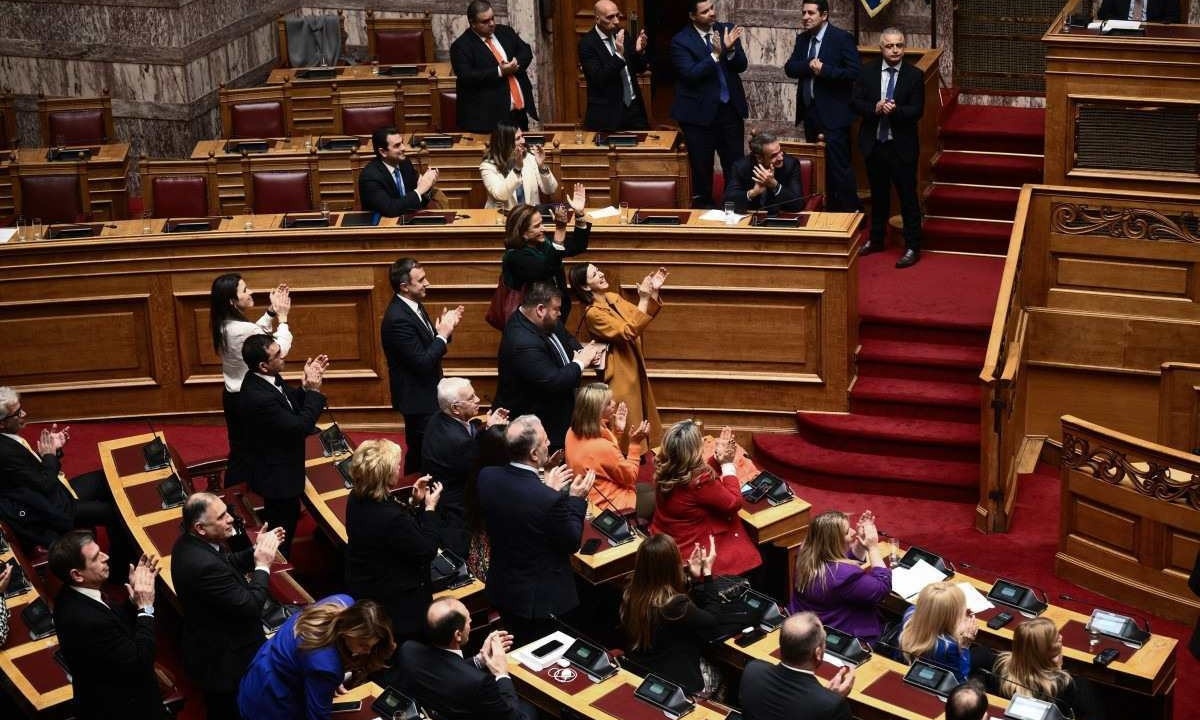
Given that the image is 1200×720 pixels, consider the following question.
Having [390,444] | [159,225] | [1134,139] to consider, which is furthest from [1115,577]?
[159,225]

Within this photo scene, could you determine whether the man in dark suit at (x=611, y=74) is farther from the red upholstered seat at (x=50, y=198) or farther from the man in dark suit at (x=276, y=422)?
the man in dark suit at (x=276, y=422)

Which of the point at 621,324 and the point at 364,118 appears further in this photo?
the point at 364,118

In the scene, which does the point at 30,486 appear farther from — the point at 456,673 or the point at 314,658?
the point at 456,673

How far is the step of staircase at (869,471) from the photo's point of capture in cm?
905

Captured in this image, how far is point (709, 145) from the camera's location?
35.3 feet

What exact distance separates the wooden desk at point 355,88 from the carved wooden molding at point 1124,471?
618 cm

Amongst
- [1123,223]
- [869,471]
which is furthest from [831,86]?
[869,471]

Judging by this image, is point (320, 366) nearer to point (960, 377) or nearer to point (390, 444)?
point (390, 444)

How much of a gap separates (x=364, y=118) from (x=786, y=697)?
7.85 m

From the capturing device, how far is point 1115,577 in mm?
8086

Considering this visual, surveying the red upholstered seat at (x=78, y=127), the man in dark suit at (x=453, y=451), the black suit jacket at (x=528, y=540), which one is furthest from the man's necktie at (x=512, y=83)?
the black suit jacket at (x=528, y=540)

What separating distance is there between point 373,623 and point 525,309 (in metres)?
2.77

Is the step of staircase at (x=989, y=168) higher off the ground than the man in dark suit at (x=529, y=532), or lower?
higher

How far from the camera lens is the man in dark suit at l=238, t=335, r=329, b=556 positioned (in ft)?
24.3
